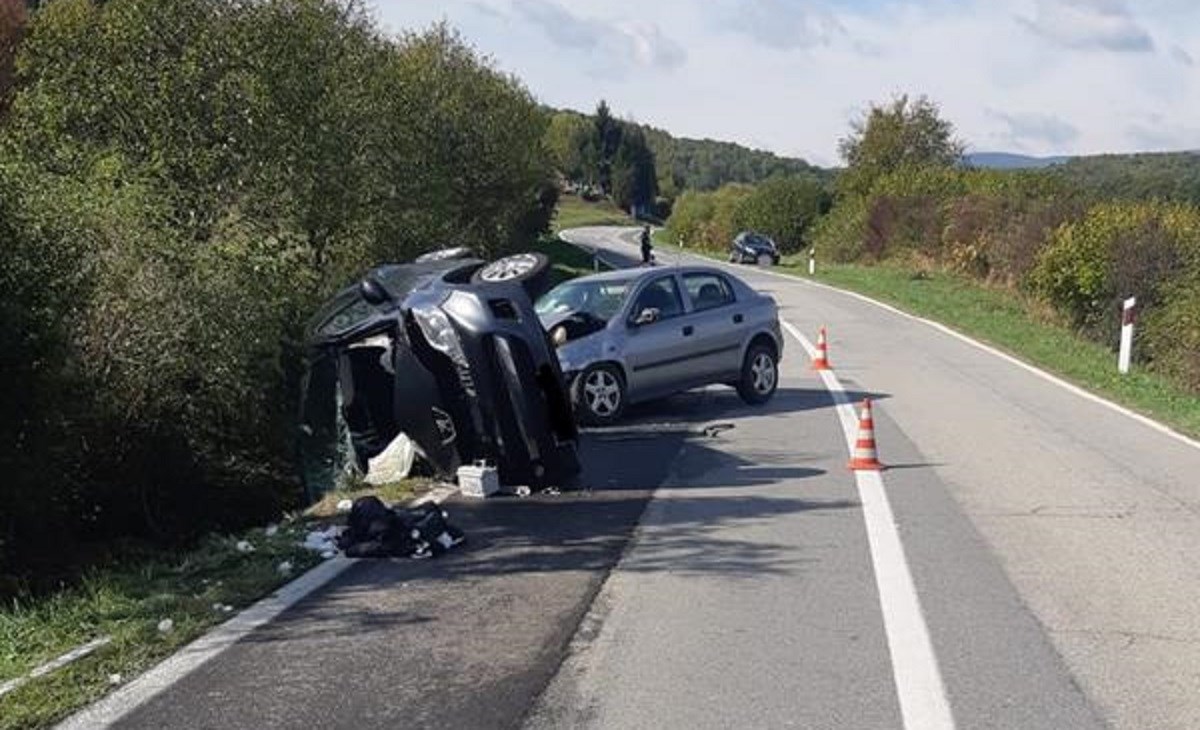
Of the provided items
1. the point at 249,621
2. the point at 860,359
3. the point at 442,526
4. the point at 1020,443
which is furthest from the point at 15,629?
the point at 860,359

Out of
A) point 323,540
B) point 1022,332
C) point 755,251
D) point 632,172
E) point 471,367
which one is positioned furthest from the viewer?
point 632,172

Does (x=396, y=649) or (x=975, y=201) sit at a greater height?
(x=975, y=201)

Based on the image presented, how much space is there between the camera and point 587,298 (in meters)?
14.6

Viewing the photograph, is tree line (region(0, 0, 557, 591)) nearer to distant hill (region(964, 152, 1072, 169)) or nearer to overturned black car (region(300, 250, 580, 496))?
overturned black car (region(300, 250, 580, 496))

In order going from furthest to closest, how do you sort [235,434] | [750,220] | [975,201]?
[750,220] < [975,201] < [235,434]

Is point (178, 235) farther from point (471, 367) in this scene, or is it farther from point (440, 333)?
point (471, 367)

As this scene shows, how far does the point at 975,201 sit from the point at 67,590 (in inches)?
1644

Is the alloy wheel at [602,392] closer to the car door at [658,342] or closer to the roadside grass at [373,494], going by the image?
the car door at [658,342]

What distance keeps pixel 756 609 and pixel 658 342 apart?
7.72 meters

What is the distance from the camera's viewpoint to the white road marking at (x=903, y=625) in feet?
16.7

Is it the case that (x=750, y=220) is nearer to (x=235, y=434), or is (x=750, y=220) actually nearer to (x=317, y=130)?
(x=317, y=130)

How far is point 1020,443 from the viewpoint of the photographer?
488 inches

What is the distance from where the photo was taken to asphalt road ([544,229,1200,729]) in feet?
17.0

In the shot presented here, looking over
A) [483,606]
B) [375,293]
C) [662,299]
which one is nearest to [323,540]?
[483,606]
